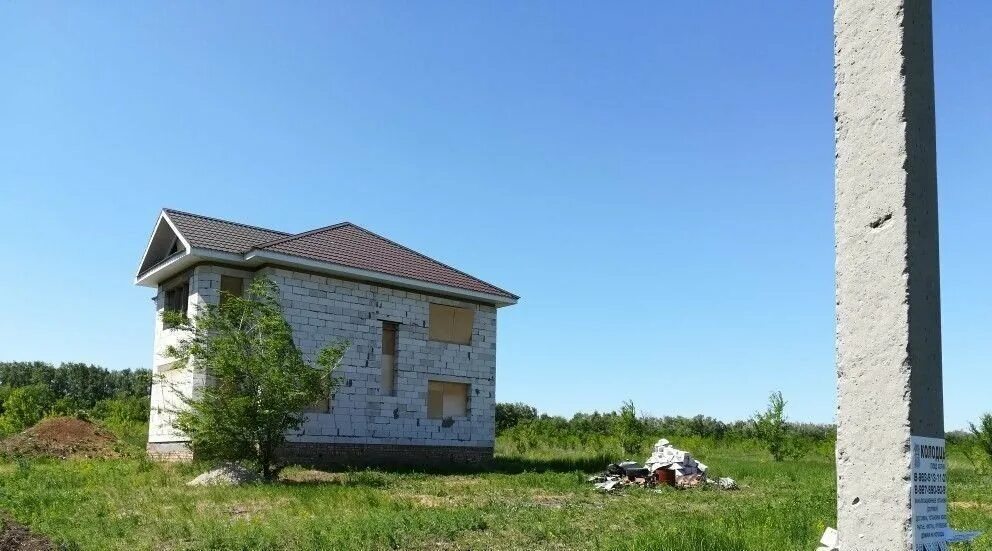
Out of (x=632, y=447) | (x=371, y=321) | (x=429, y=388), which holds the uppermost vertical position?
(x=371, y=321)

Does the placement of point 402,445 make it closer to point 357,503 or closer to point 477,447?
point 477,447

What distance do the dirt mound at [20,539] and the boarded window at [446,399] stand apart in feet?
41.8

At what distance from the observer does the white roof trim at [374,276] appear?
1920 centimetres

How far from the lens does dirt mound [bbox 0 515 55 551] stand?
29.3 ft

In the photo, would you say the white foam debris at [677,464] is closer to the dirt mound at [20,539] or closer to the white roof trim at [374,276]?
the white roof trim at [374,276]

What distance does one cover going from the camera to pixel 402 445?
21.3 metres

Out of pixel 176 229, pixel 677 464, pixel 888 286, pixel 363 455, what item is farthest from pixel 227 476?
pixel 888 286

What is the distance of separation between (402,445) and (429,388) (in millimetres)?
1938

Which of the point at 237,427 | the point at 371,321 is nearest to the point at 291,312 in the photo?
the point at 371,321

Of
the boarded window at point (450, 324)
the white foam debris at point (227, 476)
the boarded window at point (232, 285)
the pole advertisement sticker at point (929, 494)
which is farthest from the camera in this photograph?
the boarded window at point (450, 324)

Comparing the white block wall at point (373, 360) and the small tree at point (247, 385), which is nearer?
the small tree at point (247, 385)

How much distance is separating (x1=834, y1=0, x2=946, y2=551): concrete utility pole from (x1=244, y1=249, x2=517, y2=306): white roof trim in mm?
15981

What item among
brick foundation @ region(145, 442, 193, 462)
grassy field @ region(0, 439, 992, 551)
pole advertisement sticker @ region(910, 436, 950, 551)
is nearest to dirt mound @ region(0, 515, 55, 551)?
grassy field @ region(0, 439, 992, 551)

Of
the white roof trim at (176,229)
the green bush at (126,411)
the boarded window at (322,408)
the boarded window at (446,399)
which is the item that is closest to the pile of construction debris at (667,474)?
the boarded window at (446,399)
